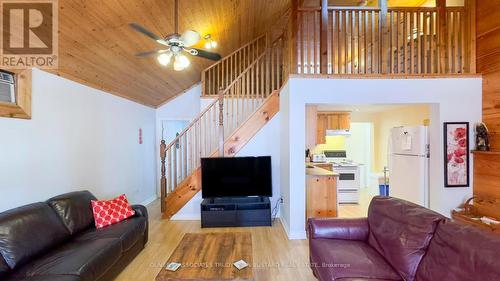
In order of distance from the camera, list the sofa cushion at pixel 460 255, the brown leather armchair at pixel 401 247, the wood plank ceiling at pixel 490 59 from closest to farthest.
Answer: the sofa cushion at pixel 460 255 < the brown leather armchair at pixel 401 247 < the wood plank ceiling at pixel 490 59

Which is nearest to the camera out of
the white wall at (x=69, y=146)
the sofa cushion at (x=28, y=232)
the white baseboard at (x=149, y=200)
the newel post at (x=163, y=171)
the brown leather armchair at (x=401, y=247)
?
the brown leather armchair at (x=401, y=247)

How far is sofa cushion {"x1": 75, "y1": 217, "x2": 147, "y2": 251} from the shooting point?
2768mm

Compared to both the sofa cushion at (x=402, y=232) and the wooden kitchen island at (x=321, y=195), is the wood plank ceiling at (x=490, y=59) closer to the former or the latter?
the wooden kitchen island at (x=321, y=195)

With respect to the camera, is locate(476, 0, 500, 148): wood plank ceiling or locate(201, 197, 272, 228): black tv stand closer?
locate(476, 0, 500, 148): wood plank ceiling

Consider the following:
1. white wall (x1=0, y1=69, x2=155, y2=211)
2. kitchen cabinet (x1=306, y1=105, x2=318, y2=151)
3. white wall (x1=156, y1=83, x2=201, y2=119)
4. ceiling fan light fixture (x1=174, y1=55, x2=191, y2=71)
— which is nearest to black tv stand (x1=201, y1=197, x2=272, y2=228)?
kitchen cabinet (x1=306, y1=105, x2=318, y2=151)

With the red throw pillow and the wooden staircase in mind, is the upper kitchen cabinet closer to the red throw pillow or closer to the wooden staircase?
the wooden staircase

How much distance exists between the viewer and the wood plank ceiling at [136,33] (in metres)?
2.72

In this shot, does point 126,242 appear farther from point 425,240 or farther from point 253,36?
point 253,36

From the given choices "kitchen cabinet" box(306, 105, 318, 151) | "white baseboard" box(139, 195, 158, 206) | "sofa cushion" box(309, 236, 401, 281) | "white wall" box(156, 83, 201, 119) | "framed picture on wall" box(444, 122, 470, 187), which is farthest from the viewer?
"white wall" box(156, 83, 201, 119)

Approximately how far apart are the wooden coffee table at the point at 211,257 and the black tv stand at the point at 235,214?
1408 millimetres

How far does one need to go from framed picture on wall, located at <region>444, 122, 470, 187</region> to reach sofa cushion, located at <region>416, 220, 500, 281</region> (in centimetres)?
225

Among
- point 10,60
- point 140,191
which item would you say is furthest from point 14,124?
point 140,191

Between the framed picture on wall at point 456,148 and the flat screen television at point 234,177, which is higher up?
the framed picture on wall at point 456,148

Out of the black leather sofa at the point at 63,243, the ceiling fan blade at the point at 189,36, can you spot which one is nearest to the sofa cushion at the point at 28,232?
the black leather sofa at the point at 63,243
